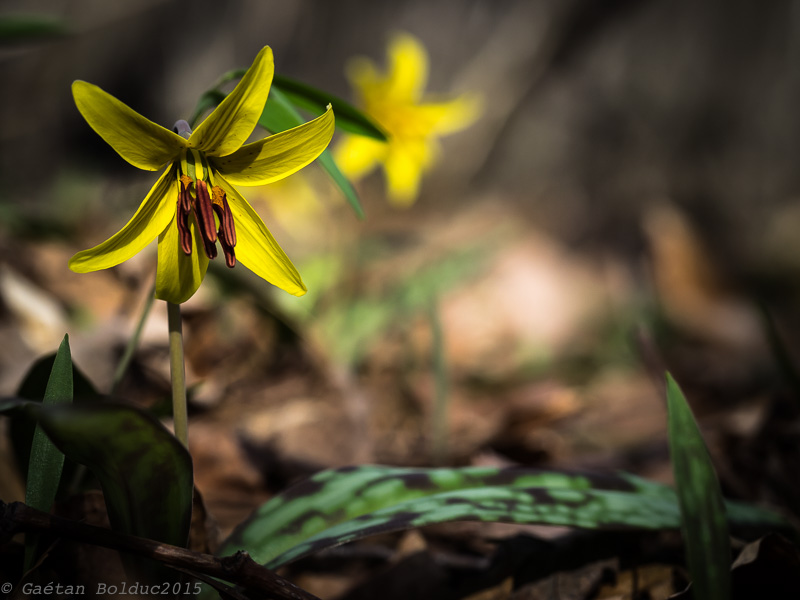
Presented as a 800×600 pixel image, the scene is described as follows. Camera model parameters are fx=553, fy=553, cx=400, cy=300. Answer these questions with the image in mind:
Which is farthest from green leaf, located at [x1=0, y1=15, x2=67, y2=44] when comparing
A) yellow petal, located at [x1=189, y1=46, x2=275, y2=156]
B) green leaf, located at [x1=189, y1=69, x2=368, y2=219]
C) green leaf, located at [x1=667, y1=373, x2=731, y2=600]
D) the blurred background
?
green leaf, located at [x1=667, y1=373, x2=731, y2=600]

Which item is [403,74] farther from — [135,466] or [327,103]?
[135,466]

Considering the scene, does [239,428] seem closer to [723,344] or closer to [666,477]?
[666,477]

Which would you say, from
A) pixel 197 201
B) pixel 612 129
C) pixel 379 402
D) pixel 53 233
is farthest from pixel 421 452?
pixel 612 129

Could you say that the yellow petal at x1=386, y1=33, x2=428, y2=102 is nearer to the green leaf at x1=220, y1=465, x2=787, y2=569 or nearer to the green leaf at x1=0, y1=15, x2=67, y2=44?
the green leaf at x1=0, y1=15, x2=67, y2=44

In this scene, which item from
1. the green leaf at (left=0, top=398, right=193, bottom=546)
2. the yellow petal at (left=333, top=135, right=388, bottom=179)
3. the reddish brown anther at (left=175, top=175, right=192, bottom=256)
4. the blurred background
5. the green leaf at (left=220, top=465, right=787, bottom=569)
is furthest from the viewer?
the yellow petal at (left=333, top=135, right=388, bottom=179)

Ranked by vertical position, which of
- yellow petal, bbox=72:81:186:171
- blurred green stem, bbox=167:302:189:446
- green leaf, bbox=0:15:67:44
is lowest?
blurred green stem, bbox=167:302:189:446

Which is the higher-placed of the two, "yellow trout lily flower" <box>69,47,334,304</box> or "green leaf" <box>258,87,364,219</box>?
"green leaf" <box>258,87,364,219</box>

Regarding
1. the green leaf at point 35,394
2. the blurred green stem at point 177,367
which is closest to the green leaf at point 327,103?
the blurred green stem at point 177,367
